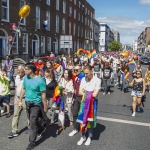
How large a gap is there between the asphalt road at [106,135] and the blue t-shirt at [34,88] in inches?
42.9

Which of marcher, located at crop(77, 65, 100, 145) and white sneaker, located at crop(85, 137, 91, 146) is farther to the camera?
white sneaker, located at crop(85, 137, 91, 146)

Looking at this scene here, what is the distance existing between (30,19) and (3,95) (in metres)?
21.6

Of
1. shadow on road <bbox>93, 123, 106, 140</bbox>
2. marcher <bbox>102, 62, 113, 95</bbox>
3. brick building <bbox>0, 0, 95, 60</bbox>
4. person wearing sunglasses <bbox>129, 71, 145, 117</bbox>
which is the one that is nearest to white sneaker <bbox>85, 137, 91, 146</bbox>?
shadow on road <bbox>93, 123, 106, 140</bbox>

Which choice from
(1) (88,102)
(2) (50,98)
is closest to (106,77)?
(2) (50,98)

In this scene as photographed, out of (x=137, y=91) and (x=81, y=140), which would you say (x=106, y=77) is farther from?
(x=81, y=140)

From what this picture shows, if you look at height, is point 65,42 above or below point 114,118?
above

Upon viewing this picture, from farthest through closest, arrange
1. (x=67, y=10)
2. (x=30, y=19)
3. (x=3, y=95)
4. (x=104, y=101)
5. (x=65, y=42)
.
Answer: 1. (x=67, y=10)
2. (x=30, y=19)
3. (x=65, y=42)
4. (x=104, y=101)
5. (x=3, y=95)

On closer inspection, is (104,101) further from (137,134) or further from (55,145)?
(55,145)

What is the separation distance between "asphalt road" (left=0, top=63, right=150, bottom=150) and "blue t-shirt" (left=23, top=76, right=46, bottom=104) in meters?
1.09

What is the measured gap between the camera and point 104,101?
420 inches

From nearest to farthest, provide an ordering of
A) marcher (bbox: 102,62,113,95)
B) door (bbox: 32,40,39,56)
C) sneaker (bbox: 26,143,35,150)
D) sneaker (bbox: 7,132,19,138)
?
sneaker (bbox: 26,143,35,150)
sneaker (bbox: 7,132,19,138)
marcher (bbox: 102,62,113,95)
door (bbox: 32,40,39,56)

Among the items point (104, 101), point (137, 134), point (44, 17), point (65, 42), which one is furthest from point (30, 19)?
point (137, 134)

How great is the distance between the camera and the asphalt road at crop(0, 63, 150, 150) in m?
5.53

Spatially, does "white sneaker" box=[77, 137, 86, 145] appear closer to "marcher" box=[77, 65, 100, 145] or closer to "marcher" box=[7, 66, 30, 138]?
"marcher" box=[77, 65, 100, 145]
